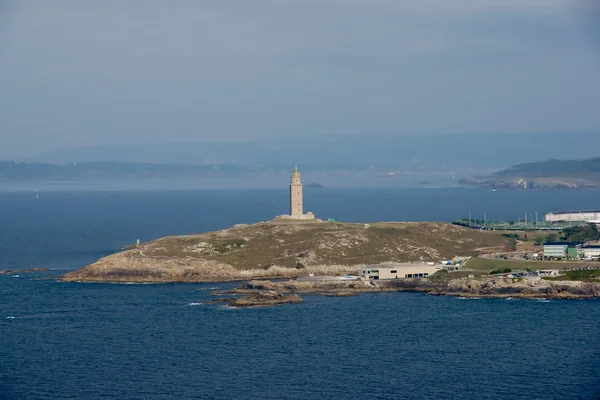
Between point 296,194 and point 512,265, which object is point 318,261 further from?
point 512,265

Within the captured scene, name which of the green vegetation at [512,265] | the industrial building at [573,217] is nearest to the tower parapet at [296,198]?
the green vegetation at [512,265]

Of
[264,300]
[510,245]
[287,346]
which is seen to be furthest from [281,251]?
[287,346]

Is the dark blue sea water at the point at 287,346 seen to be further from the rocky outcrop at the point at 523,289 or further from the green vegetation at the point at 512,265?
the green vegetation at the point at 512,265

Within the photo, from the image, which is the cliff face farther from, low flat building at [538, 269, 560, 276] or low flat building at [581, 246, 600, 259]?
low flat building at [538, 269, 560, 276]

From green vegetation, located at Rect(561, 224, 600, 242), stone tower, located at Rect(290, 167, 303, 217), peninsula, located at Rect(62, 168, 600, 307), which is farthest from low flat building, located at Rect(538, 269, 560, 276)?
stone tower, located at Rect(290, 167, 303, 217)

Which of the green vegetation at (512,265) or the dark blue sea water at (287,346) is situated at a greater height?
the green vegetation at (512,265)

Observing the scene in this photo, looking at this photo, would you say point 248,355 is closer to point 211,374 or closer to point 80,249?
point 211,374

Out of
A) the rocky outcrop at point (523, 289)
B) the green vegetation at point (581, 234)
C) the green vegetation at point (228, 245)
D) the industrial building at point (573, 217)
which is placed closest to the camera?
the rocky outcrop at point (523, 289)
